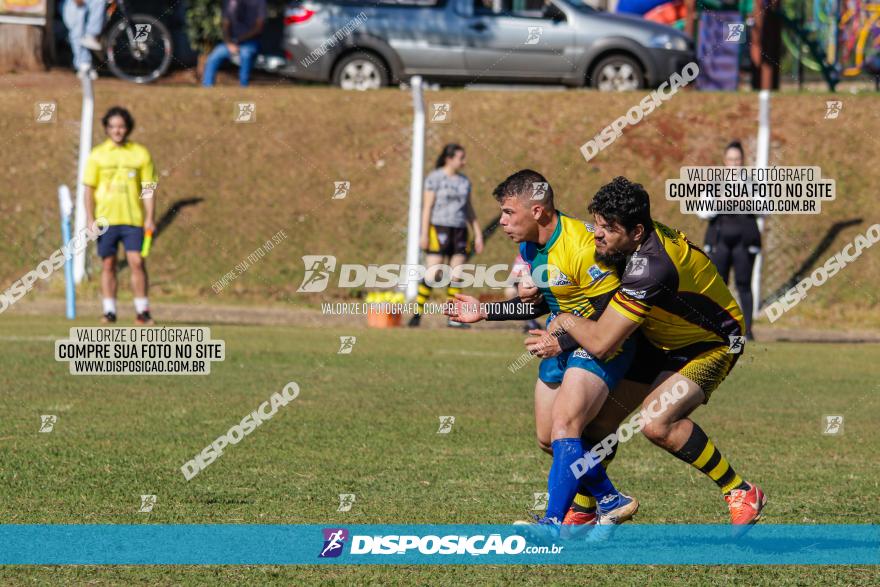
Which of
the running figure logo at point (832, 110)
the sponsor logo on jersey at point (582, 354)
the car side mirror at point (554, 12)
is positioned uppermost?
the car side mirror at point (554, 12)

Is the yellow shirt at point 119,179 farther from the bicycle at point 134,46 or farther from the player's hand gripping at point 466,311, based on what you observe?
Result: the player's hand gripping at point 466,311

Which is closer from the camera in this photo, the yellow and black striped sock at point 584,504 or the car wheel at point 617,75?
the yellow and black striped sock at point 584,504

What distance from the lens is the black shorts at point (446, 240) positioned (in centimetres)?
1777

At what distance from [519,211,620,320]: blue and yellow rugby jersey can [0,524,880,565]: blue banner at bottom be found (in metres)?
1.19

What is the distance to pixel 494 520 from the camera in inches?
301

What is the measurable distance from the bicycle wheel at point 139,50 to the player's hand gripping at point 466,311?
16.8m

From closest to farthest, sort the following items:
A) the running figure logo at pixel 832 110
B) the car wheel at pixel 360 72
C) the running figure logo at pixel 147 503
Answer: the running figure logo at pixel 147 503 → the running figure logo at pixel 832 110 → the car wheel at pixel 360 72

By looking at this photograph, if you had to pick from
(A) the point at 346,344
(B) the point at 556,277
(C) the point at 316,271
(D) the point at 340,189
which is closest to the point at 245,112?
(D) the point at 340,189

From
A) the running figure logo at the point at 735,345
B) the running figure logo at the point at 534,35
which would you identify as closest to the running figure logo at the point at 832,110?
the running figure logo at the point at 534,35

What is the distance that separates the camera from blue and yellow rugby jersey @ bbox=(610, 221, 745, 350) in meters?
6.97

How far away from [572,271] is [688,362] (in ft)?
2.69

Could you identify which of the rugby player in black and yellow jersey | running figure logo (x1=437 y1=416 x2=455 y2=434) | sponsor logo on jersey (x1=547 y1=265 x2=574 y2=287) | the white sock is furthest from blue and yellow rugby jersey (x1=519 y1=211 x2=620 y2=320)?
the white sock

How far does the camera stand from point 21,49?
2597 centimetres

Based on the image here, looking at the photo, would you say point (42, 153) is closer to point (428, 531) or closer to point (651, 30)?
point (651, 30)
